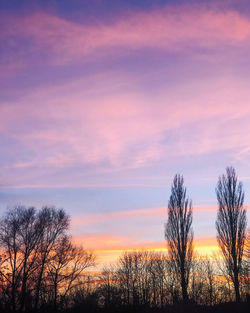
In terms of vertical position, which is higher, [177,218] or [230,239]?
[177,218]

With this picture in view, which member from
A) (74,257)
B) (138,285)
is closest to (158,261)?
(138,285)

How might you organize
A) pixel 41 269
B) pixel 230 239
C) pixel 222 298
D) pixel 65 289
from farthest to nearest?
pixel 222 298 → pixel 65 289 → pixel 41 269 → pixel 230 239

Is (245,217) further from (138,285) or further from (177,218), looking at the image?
(138,285)

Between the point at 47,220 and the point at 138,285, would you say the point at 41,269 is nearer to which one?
the point at 47,220

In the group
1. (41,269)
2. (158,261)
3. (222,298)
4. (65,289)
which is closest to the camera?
(41,269)

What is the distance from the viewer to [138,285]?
61.3 meters

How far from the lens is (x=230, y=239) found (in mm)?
35969

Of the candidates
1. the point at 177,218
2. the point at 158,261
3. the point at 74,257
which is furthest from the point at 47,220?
the point at 158,261

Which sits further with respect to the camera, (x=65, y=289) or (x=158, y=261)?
(x=158, y=261)

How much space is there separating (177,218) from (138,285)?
1129 inches

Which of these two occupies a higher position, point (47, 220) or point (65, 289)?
point (47, 220)

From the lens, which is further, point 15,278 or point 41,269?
point 41,269

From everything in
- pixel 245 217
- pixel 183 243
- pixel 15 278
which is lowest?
pixel 15 278

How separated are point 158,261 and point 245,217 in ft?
89.4
